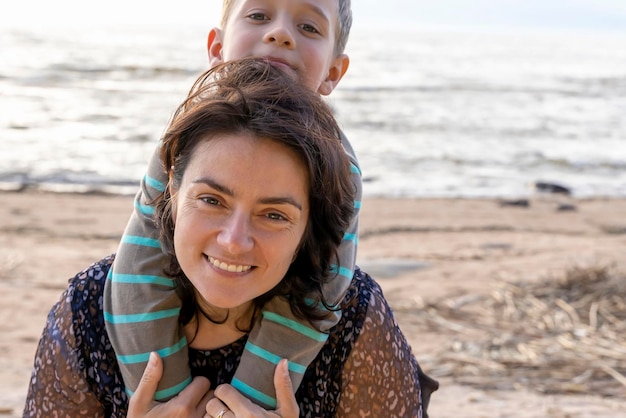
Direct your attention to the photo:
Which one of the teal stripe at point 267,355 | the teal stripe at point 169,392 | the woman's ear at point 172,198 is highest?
the woman's ear at point 172,198

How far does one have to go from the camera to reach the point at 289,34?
2537mm

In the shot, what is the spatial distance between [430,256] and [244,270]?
6918 mm

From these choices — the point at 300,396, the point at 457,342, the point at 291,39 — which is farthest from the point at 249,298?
the point at 457,342

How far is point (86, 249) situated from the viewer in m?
8.82

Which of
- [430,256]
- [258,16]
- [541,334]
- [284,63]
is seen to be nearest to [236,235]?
[284,63]

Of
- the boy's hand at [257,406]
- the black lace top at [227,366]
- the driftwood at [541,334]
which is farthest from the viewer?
the driftwood at [541,334]

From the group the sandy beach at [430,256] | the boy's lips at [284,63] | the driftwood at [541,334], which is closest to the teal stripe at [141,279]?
the boy's lips at [284,63]

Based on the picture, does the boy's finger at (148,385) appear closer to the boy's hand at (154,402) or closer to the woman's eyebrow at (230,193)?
the boy's hand at (154,402)

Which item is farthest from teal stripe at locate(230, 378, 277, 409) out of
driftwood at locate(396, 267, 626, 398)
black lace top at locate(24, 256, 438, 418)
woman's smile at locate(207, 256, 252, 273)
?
driftwood at locate(396, 267, 626, 398)

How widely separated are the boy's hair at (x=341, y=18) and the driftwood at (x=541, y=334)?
2452 millimetres

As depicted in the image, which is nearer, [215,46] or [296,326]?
[296,326]

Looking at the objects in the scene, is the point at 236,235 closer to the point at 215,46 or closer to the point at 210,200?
the point at 210,200

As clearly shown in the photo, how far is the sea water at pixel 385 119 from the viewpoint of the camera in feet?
46.4

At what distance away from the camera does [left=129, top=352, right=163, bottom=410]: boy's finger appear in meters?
2.19
